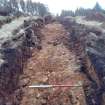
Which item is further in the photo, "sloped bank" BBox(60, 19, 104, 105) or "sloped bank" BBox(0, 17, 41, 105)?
"sloped bank" BBox(0, 17, 41, 105)

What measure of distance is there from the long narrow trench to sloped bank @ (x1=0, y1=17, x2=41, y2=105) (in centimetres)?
48

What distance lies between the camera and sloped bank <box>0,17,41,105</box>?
59.7ft

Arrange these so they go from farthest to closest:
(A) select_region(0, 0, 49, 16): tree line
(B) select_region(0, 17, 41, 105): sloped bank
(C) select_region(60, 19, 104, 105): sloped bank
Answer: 1. (A) select_region(0, 0, 49, 16): tree line
2. (B) select_region(0, 17, 41, 105): sloped bank
3. (C) select_region(60, 19, 104, 105): sloped bank

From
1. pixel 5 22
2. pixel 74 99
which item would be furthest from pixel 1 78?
pixel 5 22

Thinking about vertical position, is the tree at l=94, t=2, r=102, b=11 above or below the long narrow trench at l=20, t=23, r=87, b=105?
above

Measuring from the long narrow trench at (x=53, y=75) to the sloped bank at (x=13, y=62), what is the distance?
0.48 m

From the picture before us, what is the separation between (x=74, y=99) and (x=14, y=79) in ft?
15.7

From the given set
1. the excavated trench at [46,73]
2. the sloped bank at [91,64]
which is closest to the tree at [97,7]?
the sloped bank at [91,64]

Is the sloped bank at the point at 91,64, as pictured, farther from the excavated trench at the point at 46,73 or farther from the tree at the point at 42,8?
the tree at the point at 42,8

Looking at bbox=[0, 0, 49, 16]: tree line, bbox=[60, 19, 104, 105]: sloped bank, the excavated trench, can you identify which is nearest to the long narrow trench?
the excavated trench

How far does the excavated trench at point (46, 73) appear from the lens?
17.9 metres

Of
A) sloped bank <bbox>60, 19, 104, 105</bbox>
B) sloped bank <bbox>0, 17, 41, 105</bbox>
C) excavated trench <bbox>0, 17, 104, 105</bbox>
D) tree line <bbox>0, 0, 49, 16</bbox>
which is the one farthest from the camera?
tree line <bbox>0, 0, 49, 16</bbox>

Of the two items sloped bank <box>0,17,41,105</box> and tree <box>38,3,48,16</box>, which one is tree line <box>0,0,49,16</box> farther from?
sloped bank <box>0,17,41,105</box>

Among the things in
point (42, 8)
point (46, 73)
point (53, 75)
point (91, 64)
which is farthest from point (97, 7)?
point (91, 64)
